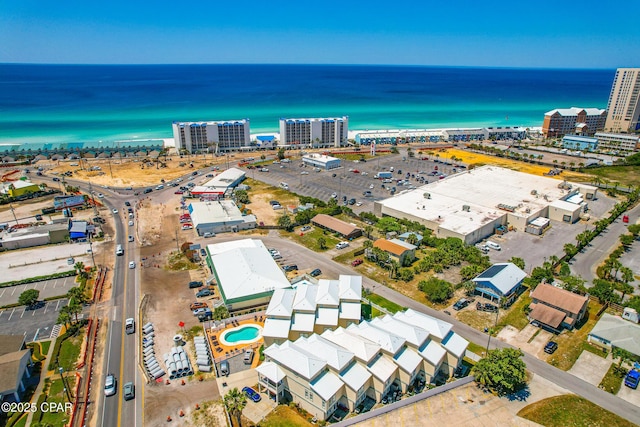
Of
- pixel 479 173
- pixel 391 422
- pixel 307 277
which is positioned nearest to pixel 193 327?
pixel 307 277

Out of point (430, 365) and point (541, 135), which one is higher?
point (541, 135)

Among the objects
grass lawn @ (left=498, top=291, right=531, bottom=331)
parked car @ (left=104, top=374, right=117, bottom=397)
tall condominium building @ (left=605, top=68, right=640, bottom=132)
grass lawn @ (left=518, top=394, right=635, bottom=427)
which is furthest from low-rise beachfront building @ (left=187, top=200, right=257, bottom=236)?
tall condominium building @ (left=605, top=68, right=640, bottom=132)

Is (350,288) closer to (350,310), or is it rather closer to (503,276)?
(350,310)

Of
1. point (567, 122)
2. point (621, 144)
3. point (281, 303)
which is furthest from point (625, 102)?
point (281, 303)

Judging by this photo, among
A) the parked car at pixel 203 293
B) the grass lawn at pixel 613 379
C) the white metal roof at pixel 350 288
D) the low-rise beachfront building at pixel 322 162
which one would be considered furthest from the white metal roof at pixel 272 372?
the low-rise beachfront building at pixel 322 162

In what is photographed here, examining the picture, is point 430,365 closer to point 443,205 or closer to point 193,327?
point 193,327

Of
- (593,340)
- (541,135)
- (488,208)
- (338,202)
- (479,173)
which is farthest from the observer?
(541,135)
